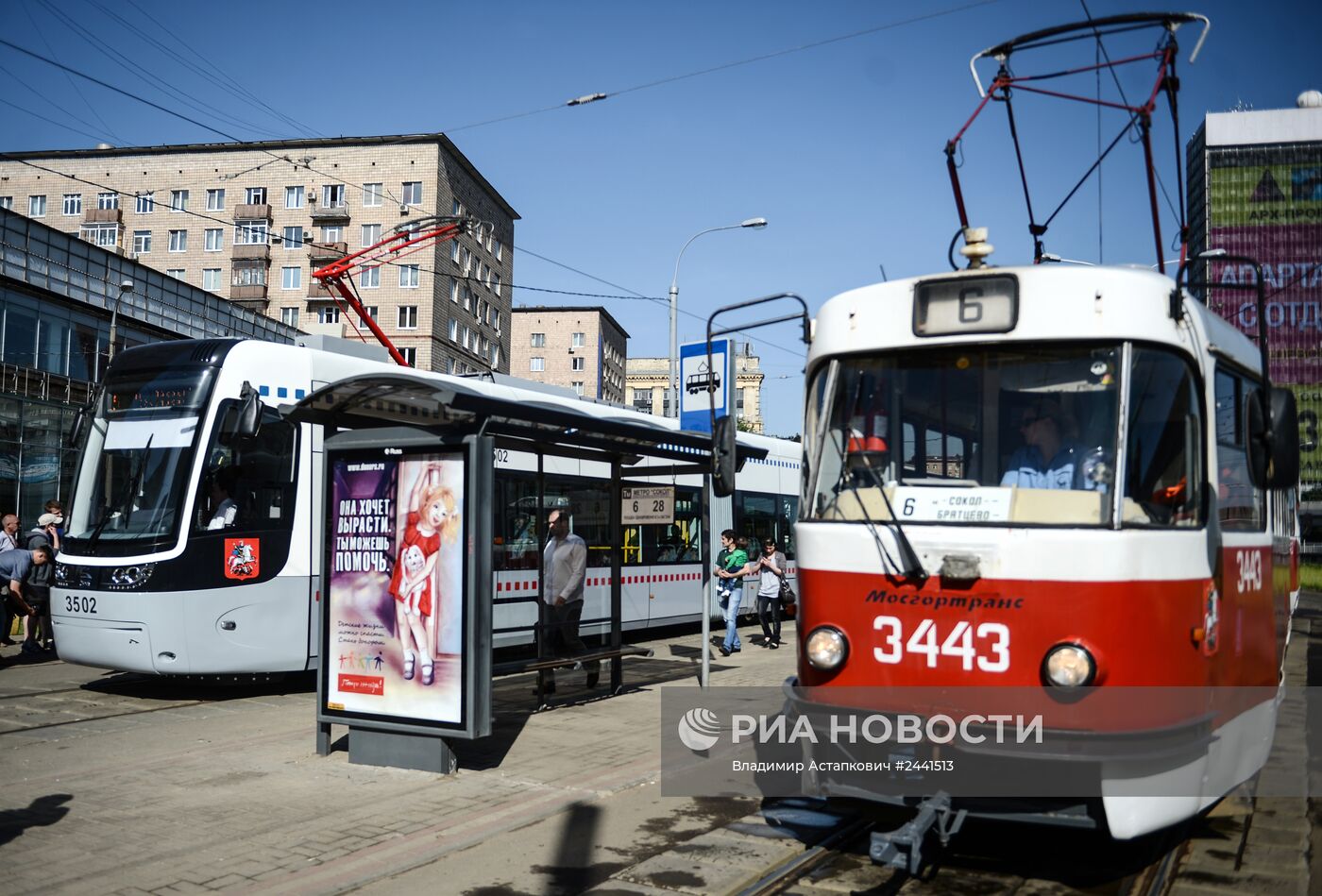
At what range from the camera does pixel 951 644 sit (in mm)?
5480

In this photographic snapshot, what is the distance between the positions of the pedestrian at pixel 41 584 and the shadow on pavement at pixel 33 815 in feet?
26.8

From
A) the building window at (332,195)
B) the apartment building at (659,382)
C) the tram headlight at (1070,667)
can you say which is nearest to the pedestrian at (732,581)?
the tram headlight at (1070,667)

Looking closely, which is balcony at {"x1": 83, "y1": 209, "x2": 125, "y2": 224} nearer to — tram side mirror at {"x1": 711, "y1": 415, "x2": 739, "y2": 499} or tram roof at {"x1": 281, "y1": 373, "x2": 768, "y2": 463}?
tram roof at {"x1": 281, "y1": 373, "x2": 768, "y2": 463}

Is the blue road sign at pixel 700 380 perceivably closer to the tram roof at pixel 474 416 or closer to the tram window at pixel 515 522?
the tram roof at pixel 474 416

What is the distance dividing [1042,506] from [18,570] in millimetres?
13667

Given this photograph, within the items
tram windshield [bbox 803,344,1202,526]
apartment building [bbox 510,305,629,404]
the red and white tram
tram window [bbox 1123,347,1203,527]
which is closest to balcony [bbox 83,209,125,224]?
apartment building [bbox 510,305,629,404]

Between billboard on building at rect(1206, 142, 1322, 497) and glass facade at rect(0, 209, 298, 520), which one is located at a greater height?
billboard on building at rect(1206, 142, 1322, 497)

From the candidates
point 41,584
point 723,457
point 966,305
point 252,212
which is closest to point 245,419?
point 723,457

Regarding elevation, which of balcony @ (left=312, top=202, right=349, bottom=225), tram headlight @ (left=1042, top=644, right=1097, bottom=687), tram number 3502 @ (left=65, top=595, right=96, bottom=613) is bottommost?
tram number 3502 @ (left=65, top=595, right=96, bottom=613)

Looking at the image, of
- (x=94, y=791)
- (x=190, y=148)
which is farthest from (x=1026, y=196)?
(x=190, y=148)

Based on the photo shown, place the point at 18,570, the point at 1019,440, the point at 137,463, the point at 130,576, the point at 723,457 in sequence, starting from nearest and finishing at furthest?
the point at 1019,440 < the point at 723,457 < the point at 130,576 < the point at 137,463 < the point at 18,570

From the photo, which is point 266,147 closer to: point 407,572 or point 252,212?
point 252,212

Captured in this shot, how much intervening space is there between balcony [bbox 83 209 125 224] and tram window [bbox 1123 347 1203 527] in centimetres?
6756

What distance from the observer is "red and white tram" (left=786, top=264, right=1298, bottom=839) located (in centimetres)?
522
